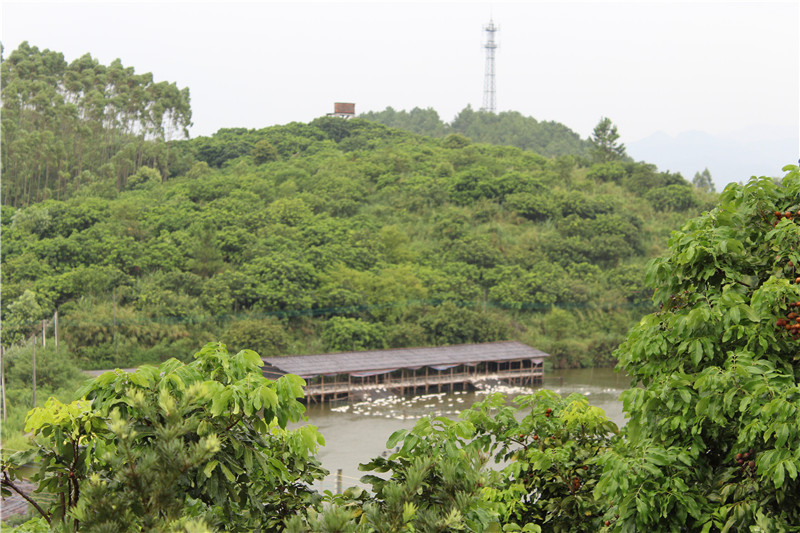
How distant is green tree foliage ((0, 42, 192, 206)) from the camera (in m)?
35.1

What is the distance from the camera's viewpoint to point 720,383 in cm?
373

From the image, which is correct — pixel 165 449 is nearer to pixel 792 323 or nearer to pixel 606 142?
pixel 792 323

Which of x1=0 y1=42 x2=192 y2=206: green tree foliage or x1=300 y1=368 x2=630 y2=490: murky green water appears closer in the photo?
x1=300 y1=368 x2=630 y2=490: murky green water

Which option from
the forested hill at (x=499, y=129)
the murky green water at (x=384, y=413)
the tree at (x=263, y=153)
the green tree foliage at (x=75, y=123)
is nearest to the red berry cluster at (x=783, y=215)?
the murky green water at (x=384, y=413)

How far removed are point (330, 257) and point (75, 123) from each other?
1647cm

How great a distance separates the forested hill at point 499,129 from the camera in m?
72.2

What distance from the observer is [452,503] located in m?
2.94

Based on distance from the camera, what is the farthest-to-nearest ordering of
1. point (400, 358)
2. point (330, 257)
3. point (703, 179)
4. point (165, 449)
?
point (703, 179) → point (330, 257) → point (400, 358) → point (165, 449)

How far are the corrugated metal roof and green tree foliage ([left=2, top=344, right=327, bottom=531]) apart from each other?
735 inches

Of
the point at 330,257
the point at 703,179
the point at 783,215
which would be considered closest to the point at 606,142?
the point at 703,179

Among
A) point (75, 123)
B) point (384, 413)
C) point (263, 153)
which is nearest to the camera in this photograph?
point (384, 413)

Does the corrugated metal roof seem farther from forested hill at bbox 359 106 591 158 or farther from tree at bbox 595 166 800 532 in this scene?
forested hill at bbox 359 106 591 158

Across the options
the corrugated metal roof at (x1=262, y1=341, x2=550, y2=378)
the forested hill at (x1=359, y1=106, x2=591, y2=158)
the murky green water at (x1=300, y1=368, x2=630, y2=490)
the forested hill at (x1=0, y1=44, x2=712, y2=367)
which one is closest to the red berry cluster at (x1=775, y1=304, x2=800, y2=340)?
the murky green water at (x1=300, y1=368, x2=630, y2=490)

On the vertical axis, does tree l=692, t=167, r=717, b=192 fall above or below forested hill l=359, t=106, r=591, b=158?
below
